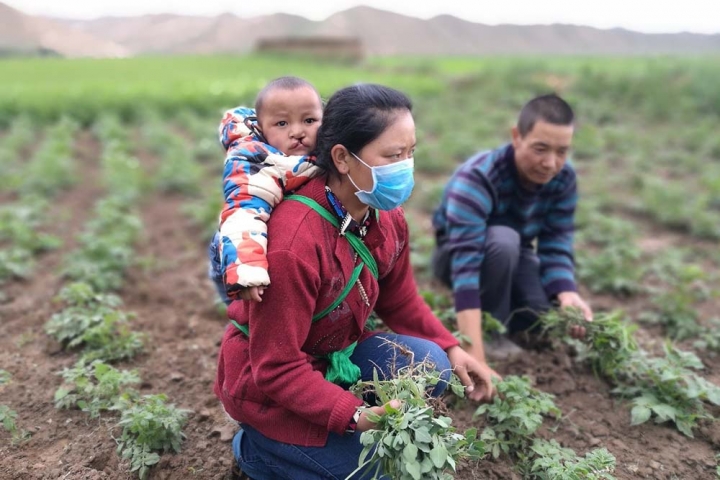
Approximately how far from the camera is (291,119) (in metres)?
2.10

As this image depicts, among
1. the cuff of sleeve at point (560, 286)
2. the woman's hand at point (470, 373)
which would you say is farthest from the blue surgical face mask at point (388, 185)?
the cuff of sleeve at point (560, 286)

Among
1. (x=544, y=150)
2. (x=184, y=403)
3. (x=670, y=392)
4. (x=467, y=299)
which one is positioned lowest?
(x=184, y=403)

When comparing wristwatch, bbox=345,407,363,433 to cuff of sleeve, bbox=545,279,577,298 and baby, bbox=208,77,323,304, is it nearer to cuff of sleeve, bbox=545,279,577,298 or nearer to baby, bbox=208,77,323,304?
baby, bbox=208,77,323,304

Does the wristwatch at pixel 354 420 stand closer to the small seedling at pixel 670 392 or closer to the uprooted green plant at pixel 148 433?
the uprooted green plant at pixel 148 433

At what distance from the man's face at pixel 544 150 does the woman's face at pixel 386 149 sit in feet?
4.28

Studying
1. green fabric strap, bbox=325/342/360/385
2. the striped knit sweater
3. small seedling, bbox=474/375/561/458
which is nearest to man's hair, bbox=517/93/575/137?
the striped knit sweater

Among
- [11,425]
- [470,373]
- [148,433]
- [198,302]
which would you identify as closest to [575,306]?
[470,373]

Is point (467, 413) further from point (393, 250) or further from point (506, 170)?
point (506, 170)

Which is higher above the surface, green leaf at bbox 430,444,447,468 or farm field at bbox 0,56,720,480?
green leaf at bbox 430,444,447,468

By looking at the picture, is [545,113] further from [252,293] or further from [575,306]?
[252,293]

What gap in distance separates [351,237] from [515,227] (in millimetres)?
1648

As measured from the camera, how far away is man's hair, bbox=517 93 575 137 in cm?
301

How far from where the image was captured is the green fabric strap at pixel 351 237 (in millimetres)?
1946

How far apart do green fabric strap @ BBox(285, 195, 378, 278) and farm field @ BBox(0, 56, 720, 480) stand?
64 centimetres
